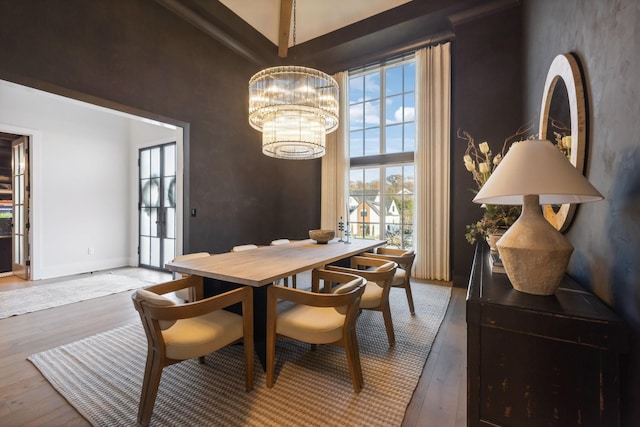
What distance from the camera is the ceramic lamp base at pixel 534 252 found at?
44.8 inches

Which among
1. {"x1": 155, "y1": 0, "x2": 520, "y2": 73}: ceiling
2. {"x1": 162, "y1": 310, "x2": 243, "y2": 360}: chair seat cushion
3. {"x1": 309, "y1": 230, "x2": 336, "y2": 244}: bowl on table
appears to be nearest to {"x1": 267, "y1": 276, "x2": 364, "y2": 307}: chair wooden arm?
{"x1": 162, "y1": 310, "x2": 243, "y2": 360}: chair seat cushion

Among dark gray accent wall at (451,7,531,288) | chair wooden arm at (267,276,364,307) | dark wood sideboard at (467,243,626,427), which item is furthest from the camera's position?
dark gray accent wall at (451,7,531,288)

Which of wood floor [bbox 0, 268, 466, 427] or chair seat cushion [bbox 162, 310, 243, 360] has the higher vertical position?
chair seat cushion [bbox 162, 310, 243, 360]

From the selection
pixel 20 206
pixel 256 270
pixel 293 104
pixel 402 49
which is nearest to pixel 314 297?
pixel 256 270

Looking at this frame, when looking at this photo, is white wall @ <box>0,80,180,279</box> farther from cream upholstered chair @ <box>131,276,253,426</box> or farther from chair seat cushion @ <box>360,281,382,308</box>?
chair seat cushion @ <box>360,281,382,308</box>

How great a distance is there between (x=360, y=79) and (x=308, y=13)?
1.48 m

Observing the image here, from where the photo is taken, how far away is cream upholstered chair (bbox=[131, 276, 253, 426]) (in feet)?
4.84

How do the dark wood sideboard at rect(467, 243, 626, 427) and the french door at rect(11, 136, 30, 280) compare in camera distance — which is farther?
the french door at rect(11, 136, 30, 280)

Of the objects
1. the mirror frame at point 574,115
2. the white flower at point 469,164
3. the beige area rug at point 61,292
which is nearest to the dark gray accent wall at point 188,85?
the beige area rug at point 61,292

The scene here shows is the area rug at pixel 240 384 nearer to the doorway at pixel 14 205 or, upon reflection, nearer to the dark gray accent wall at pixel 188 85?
the dark gray accent wall at pixel 188 85

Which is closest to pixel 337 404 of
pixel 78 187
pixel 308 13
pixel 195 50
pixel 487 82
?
pixel 487 82

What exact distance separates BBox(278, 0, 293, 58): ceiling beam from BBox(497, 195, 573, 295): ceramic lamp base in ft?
14.4

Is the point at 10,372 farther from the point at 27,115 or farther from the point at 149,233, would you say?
the point at 27,115

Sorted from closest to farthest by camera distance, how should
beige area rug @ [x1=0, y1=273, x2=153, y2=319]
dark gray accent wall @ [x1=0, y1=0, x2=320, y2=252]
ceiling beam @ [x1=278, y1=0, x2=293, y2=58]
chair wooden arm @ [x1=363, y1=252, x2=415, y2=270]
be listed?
dark gray accent wall @ [x1=0, y1=0, x2=320, y2=252]
chair wooden arm @ [x1=363, y1=252, x2=415, y2=270]
beige area rug @ [x1=0, y1=273, x2=153, y2=319]
ceiling beam @ [x1=278, y1=0, x2=293, y2=58]
